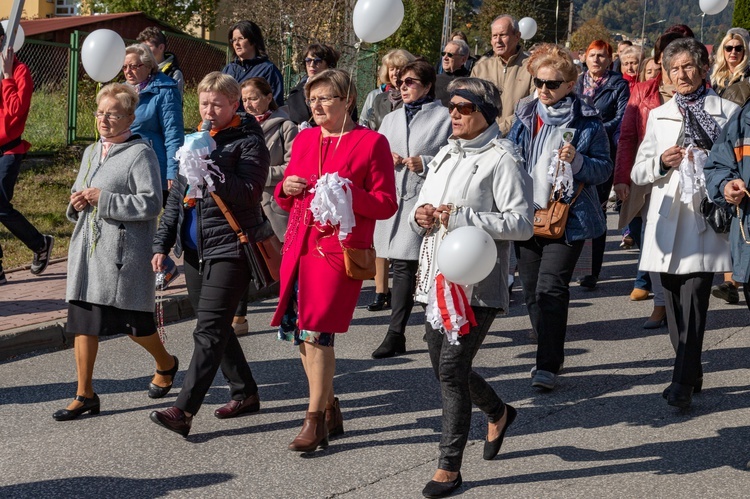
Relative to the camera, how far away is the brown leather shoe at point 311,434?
16.9 ft

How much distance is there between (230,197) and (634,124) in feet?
11.7

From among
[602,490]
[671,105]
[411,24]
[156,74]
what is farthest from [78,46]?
[411,24]

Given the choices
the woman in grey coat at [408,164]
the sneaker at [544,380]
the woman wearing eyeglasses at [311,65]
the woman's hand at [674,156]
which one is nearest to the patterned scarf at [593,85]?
→ the woman wearing eyeglasses at [311,65]

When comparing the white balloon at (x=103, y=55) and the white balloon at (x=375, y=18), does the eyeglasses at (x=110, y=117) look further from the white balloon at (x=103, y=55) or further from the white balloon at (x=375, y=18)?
the white balloon at (x=103, y=55)

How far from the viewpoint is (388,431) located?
563cm

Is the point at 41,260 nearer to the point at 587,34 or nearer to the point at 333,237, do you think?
the point at 333,237

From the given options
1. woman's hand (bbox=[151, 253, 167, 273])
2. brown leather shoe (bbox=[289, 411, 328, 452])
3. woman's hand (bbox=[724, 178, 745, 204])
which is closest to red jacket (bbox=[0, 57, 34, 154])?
woman's hand (bbox=[151, 253, 167, 273])

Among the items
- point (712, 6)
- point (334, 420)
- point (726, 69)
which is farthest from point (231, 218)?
point (712, 6)

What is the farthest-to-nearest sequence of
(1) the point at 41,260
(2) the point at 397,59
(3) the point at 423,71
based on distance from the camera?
(1) the point at 41,260, (2) the point at 397,59, (3) the point at 423,71

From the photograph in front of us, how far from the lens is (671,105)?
6180 millimetres

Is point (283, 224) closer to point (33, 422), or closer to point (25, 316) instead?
point (25, 316)

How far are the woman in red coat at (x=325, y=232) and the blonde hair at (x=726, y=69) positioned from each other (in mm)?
4269

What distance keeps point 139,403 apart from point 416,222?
7.27 ft

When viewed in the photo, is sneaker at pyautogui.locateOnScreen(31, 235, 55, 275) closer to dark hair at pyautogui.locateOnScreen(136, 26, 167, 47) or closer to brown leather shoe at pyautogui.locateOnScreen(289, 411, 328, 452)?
dark hair at pyautogui.locateOnScreen(136, 26, 167, 47)
